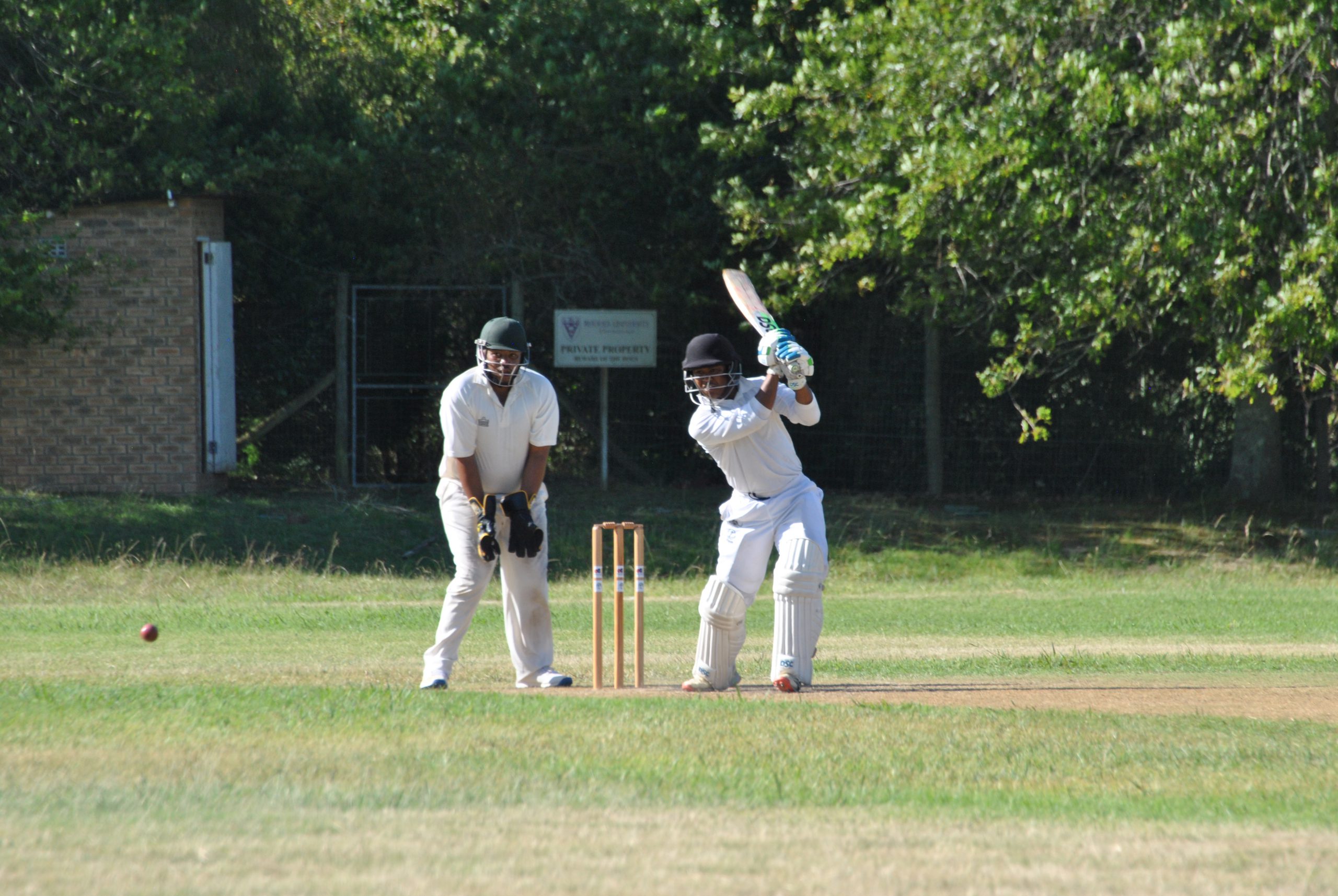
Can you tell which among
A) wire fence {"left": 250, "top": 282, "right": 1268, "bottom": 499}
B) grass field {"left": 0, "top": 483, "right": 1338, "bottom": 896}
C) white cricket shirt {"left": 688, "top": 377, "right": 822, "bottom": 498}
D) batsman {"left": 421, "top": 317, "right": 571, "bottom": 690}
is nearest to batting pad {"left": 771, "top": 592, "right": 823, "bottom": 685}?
grass field {"left": 0, "top": 483, "right": 1338, "bottom": 896}

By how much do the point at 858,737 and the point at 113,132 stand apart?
13.3 metres

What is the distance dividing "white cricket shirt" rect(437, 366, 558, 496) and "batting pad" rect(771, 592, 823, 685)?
4.94 feet

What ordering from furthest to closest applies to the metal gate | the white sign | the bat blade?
the metal gate, the white sign, the bat blade

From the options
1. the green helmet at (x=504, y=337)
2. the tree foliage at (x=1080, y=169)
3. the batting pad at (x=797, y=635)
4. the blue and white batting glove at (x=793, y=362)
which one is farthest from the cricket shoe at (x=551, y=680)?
the tree foliage at (x=1080, y=169)

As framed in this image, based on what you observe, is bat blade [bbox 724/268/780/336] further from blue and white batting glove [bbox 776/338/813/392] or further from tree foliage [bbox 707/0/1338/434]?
tree foliage [bbox 707/0/1338/434]

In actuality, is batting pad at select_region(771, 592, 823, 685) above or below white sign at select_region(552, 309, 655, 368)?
below

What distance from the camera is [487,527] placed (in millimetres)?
7688

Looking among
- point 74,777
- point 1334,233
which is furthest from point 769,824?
point 1334,233

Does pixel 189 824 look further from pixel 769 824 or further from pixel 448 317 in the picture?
pixel 448 317

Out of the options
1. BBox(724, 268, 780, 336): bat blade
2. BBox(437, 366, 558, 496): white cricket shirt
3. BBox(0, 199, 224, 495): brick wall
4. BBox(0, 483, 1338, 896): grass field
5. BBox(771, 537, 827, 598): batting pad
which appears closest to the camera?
BBox(0, 483, 1338, 896): grass field

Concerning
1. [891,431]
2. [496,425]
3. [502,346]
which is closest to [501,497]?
[496,425]

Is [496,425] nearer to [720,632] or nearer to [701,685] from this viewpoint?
[720,632]

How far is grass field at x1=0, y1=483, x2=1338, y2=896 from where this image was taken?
4.50 metres

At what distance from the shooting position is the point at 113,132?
54.7 ft
